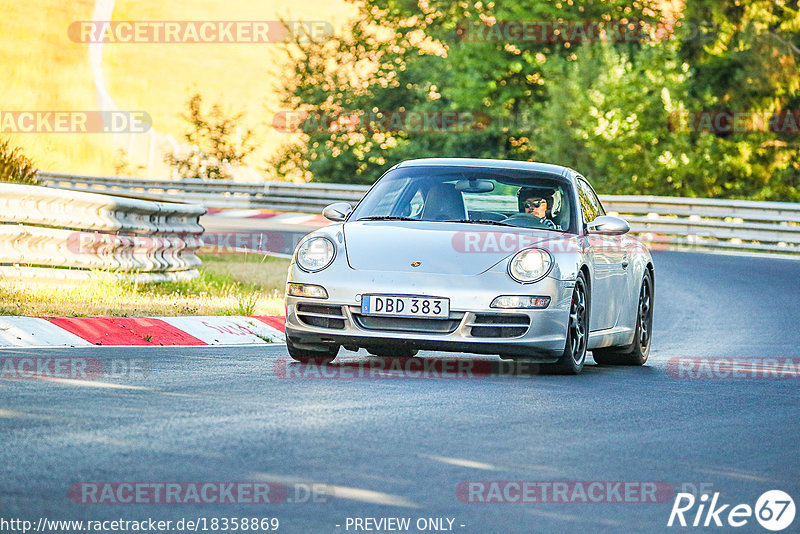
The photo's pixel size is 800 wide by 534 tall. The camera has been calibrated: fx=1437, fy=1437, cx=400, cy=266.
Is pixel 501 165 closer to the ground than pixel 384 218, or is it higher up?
higher up

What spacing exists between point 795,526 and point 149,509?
233 centimetres

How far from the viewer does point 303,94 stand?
146 ft

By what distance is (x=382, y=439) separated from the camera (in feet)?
21.0

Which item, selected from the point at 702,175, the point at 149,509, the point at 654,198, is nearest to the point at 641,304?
the point at 149,509

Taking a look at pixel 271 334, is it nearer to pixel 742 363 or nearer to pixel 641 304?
pixel 641 304

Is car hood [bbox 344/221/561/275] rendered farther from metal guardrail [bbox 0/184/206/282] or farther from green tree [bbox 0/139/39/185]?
green tree [bbox 0/139/39/185]
